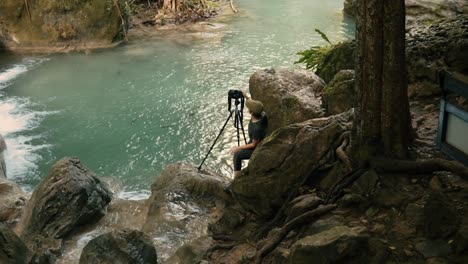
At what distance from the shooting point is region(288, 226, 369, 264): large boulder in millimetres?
3896

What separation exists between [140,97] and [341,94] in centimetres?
722

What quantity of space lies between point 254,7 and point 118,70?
10.5 meters

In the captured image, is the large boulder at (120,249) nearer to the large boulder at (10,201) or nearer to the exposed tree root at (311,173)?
the exposed tree root at (311,173)

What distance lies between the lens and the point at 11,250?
575 cm

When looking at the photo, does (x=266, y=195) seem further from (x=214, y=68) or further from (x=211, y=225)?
(x=214, y=68)

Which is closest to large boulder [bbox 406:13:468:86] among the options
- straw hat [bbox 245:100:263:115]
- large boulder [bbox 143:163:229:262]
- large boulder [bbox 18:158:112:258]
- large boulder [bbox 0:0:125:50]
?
straw hat [bbox 245:100:263:115]

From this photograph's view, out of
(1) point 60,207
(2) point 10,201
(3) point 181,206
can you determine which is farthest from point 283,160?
(2) point 10,201

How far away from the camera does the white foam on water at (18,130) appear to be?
10.0m

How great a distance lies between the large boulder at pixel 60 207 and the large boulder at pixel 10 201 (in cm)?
43

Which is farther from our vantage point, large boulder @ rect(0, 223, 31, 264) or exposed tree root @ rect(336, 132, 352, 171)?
large boulder @ rect(0, 223, 31, 264)

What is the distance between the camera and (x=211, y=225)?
20.6 ft

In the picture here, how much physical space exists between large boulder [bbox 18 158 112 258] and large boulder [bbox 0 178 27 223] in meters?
0.43

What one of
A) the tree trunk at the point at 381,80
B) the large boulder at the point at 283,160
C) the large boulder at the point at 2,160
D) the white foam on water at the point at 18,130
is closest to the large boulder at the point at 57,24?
the white foam on water at the point at 18,130

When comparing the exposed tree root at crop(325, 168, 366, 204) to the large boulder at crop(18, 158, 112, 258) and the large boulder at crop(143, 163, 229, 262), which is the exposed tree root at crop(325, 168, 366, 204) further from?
the large boulder at crop(18, 158, 112, 258)
